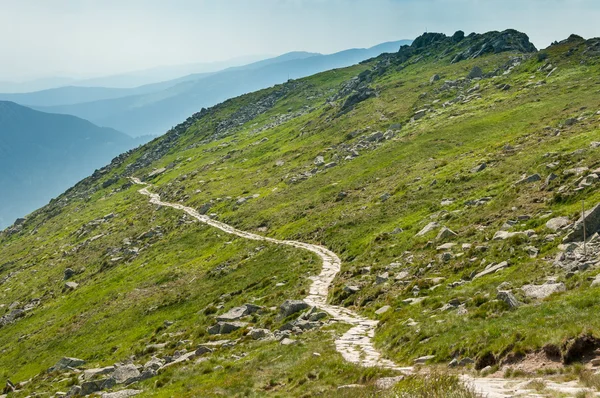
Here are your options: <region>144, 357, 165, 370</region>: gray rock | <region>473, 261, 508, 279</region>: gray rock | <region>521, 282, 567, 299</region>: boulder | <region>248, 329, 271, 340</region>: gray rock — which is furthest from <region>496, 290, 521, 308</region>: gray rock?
<region>144, 357, 165, 370</region>: gray rock

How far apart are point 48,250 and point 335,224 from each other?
9593 cm

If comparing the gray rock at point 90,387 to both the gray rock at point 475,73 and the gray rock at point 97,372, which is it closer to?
the gray rock at point 97,372

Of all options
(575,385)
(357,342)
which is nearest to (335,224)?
(357,342)

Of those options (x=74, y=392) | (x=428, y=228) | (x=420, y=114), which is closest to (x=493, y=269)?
(x=428, y=228)

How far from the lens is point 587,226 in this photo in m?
27.2

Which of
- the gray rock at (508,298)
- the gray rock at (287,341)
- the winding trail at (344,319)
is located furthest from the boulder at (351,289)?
the gray rock at (508,298)

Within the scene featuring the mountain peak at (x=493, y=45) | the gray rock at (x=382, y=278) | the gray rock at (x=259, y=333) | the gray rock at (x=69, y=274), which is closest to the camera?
the gray rock at (x=259, y=333)

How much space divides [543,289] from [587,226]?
6.65m

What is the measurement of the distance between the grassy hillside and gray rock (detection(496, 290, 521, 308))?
1.22ft

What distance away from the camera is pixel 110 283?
74812mm

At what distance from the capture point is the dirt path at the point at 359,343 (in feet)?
47.6

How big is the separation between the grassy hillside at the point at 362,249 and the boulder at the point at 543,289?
0.27m

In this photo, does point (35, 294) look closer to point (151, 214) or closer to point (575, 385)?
point (151, 214)

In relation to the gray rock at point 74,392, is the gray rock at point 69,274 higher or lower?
lower
